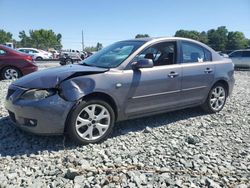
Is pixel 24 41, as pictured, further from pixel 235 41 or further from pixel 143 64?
pixel 143 64

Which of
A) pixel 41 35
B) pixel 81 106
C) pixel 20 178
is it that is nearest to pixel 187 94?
pixel 81 106

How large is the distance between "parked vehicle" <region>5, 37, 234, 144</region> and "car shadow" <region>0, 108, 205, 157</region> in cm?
26

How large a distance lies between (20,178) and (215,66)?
4.32 meters

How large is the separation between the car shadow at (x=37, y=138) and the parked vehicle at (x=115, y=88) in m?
0.26

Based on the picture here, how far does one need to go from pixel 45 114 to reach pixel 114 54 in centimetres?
176

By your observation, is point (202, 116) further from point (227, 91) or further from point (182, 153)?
point (182, 153)

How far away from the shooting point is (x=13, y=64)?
10125mm

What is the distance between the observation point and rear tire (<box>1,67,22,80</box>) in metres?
10.1

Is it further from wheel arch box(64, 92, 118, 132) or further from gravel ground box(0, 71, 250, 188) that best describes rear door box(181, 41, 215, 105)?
wheel arch box(64, 92, 118, 132)

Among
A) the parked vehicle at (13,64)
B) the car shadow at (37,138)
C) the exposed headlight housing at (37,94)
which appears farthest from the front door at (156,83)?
the parked vehicle at (13,64)

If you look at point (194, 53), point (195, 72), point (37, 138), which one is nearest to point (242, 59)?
point (194, 53)

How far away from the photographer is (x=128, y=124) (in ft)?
17.6

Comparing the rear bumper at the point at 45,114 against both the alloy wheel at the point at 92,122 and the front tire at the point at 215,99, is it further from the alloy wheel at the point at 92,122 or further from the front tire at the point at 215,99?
the front tire at the point at 215,99

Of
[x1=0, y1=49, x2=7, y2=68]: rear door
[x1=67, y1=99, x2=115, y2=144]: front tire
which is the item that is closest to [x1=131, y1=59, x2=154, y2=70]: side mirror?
[x1=67, y1=99, x2=115, y2=144]: front tire
